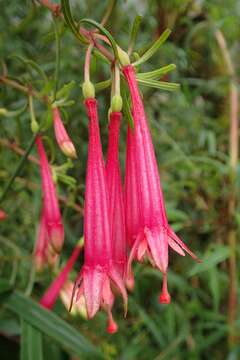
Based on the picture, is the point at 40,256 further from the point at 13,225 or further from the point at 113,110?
the point at 113,110

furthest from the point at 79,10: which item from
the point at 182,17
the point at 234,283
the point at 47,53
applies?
the point at 234,283

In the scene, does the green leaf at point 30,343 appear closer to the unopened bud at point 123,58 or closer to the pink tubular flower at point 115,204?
the pink tubular flower at point 115,204

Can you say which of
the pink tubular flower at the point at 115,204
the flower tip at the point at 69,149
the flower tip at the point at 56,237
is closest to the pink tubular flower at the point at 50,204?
the flower tip at the point at 56,237

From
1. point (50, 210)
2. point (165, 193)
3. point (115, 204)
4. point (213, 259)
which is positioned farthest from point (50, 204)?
point (165, 193)

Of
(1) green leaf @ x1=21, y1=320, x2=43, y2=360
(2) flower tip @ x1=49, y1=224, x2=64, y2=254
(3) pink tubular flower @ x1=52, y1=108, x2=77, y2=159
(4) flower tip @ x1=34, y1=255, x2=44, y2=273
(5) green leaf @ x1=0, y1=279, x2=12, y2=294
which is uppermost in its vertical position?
(3) pink tubular flower @ x1=52, y1=108, x2=77, y2=159

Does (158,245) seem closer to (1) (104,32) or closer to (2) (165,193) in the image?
(1) (104,32)

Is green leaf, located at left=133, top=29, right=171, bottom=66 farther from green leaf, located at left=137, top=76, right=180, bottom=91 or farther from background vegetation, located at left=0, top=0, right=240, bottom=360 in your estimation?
background vegetation, located at left=0, top=0, right=240, bottom=360

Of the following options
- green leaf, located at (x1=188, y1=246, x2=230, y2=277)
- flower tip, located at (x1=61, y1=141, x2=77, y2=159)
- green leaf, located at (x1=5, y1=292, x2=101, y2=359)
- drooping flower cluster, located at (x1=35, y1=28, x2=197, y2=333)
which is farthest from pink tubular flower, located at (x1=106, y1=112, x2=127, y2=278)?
green leaf, located at (x1=188, y1=246, x2=230, y2=277)
